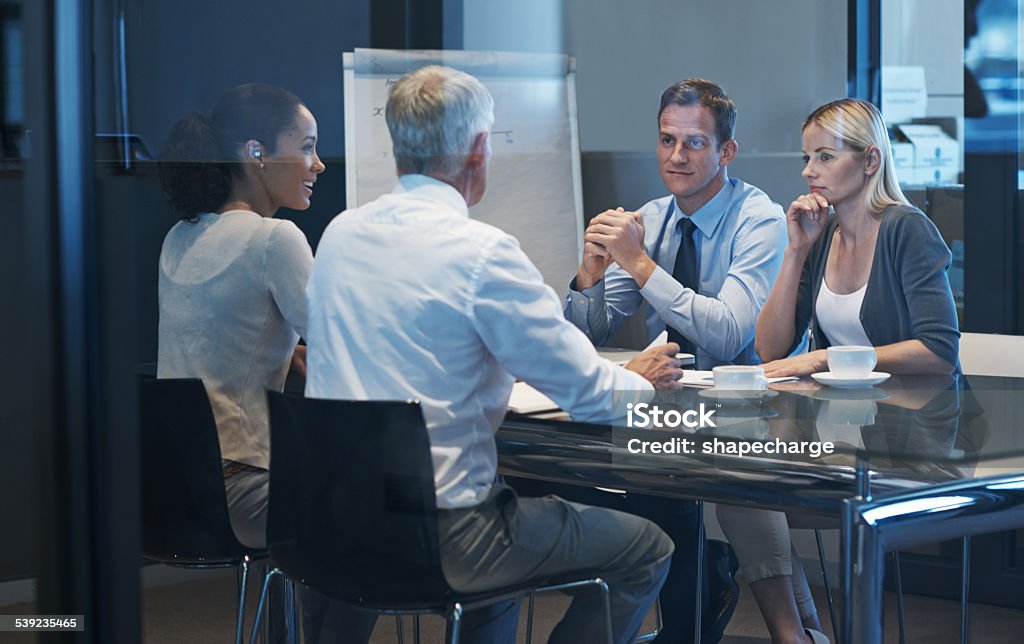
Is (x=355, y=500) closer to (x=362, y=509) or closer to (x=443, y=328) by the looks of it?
(x=362, y=509)

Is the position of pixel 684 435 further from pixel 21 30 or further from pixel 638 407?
pixel 21 30

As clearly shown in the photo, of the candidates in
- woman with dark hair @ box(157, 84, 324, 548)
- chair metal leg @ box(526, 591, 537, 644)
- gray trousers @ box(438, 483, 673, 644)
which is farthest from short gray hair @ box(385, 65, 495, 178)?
chair metal leg @ box(526, 591, 537, 644)

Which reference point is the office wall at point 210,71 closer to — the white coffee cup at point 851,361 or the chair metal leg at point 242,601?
the chair metal leg at point 242,601

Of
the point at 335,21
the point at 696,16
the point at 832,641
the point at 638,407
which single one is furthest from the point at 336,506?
the point at 832,641

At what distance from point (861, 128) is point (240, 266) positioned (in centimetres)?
74

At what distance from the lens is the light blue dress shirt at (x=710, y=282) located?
1423 millimetres

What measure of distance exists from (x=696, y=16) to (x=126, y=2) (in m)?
0.65

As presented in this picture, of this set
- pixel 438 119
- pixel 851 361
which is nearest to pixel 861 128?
pixel 851 361

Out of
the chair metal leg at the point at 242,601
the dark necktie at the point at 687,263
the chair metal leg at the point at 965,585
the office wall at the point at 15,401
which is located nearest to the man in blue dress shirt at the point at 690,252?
the dark necktie at the point at 687,263

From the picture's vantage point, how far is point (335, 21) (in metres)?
1.45

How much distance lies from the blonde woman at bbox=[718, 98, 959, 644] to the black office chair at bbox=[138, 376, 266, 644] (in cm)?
67

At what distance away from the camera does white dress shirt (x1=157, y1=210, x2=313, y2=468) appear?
1.46 metres

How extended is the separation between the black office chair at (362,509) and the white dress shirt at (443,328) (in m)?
0.02

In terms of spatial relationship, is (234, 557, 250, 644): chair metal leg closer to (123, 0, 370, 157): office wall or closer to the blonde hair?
(123, 0, 370, 157): office wall
